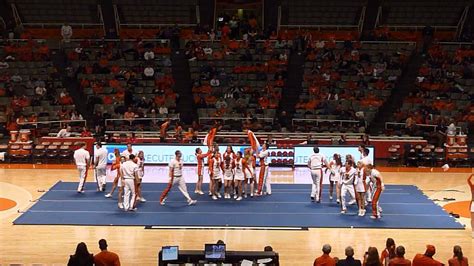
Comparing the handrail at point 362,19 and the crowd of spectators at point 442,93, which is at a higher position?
the handrail at point 362,19

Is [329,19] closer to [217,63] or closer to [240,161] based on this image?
[217,63]

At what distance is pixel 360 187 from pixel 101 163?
8.14m

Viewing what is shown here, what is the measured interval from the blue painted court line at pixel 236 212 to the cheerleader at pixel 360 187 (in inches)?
14.3

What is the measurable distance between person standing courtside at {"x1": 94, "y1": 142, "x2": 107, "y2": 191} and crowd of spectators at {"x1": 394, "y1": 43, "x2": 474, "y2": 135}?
14.2m

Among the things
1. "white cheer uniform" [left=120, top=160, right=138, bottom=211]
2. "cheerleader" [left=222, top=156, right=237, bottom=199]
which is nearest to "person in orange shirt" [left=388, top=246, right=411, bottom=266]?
"white cheer uniform" [left=120, top=160, right=138, bottom=211]

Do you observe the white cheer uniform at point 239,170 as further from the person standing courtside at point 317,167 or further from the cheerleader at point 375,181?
the cheerleader at point 375,181

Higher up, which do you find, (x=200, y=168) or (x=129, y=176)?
(x=200, y=168)

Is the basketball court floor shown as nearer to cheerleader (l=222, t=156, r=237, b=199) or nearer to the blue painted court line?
the blue painted court line

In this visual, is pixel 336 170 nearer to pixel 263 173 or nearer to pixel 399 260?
pixel 263 173

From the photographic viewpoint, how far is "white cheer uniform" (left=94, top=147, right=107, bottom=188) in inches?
814

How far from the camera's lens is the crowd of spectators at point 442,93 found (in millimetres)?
29844

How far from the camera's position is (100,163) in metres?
20.9

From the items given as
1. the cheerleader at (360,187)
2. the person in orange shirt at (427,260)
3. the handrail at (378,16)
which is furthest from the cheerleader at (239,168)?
the handrail at (378,16)

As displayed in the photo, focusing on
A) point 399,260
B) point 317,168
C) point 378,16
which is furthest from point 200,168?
point 378,16
